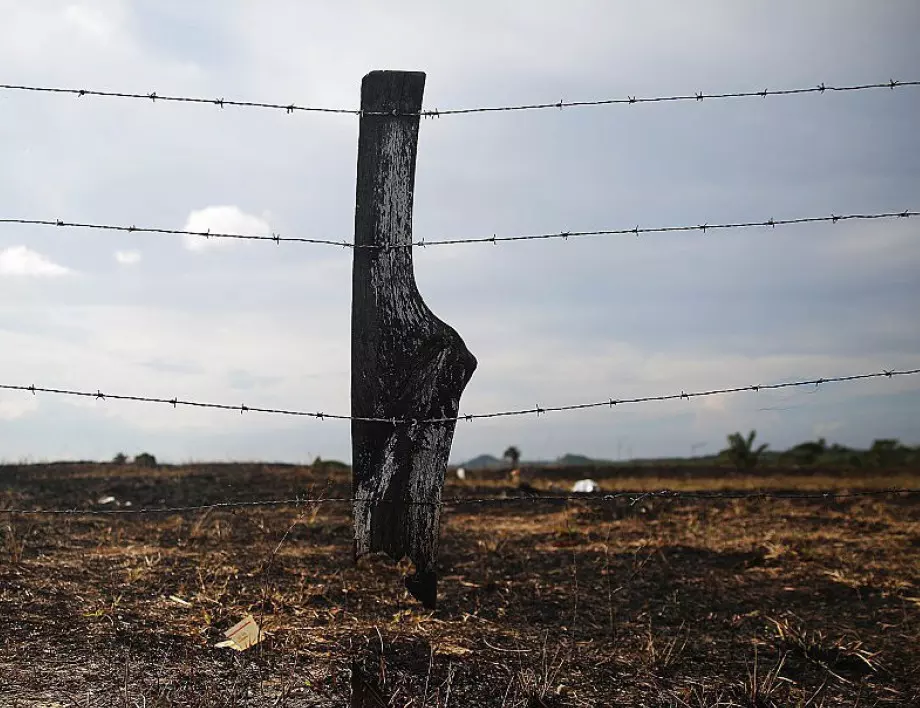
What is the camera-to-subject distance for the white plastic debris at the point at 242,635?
3.68 m

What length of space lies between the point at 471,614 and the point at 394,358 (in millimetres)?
1331

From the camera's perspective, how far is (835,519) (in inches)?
329

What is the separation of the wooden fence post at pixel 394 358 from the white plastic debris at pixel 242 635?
0.58 m

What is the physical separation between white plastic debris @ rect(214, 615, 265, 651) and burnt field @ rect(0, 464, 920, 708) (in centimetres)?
6

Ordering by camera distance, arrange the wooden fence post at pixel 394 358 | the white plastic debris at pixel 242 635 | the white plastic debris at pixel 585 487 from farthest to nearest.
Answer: the white plastic debris at pixel 585 487
the wooden fence post at pixel 394 358
the white plastic debris at pixel 242 635

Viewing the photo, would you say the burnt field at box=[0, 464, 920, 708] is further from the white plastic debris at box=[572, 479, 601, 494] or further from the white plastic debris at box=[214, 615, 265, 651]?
the white plastic debris at box=[572, 479, 601, 494]

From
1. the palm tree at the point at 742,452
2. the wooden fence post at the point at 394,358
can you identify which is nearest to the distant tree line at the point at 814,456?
the palm tree at the point at 742,452

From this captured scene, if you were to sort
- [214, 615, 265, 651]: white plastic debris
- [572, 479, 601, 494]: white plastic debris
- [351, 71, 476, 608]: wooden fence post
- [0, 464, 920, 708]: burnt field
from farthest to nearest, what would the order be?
[572, 479, 601, 494]: white plastic debris → [351, 71, 476, 608]: wooden fence post → [214, 615, 265, 651]: white plastic debris → [0, 464, 920, 708]: burnt field

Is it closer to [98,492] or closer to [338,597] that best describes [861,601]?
[338,597]

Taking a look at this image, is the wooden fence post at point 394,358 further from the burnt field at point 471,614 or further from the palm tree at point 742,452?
the palm tree at point 742,452

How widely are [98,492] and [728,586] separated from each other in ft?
21.4

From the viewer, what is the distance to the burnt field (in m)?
3.32

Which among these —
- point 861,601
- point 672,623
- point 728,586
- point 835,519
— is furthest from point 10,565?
point 835,519

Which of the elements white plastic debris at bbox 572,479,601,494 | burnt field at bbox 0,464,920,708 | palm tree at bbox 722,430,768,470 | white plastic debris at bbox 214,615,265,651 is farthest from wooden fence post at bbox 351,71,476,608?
palm tree at bbox 722,430,768,470
